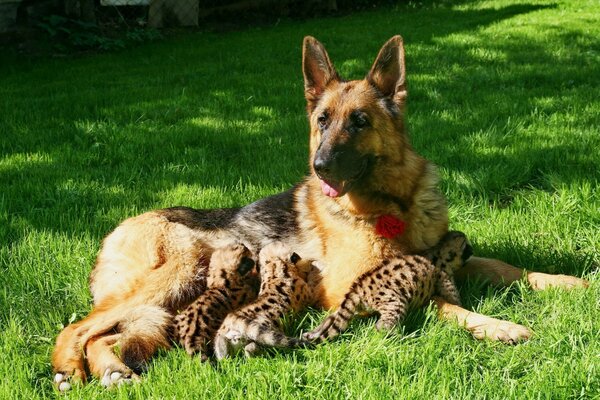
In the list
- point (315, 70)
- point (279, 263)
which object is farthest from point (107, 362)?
point (315, 70)

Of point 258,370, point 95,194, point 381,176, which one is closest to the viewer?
point 258,370

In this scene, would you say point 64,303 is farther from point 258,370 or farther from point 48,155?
point 48,155

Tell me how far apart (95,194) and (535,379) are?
466 cm

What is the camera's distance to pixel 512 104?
8.67 metres

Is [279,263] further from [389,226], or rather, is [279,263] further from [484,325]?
[484,325]

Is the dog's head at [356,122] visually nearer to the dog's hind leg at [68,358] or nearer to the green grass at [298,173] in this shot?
the green grass at [298,173]

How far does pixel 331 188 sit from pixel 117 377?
189 cm

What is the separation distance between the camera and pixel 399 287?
425 cm

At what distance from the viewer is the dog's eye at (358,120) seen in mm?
4723

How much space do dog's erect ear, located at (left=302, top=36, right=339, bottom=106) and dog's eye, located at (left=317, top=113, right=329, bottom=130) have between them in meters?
0.33

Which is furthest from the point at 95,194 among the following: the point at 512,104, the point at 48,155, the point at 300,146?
the point at 512,104

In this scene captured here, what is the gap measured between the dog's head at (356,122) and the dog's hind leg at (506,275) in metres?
0.97

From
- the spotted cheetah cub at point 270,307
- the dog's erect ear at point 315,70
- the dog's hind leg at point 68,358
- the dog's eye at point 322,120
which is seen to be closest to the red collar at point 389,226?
the spotted cheetah cub at point 270,307

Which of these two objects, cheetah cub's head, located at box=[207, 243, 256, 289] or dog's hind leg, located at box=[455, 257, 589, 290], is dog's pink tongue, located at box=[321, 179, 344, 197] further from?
dog's hind leg, located at box=[455, 257, 589, 290]
